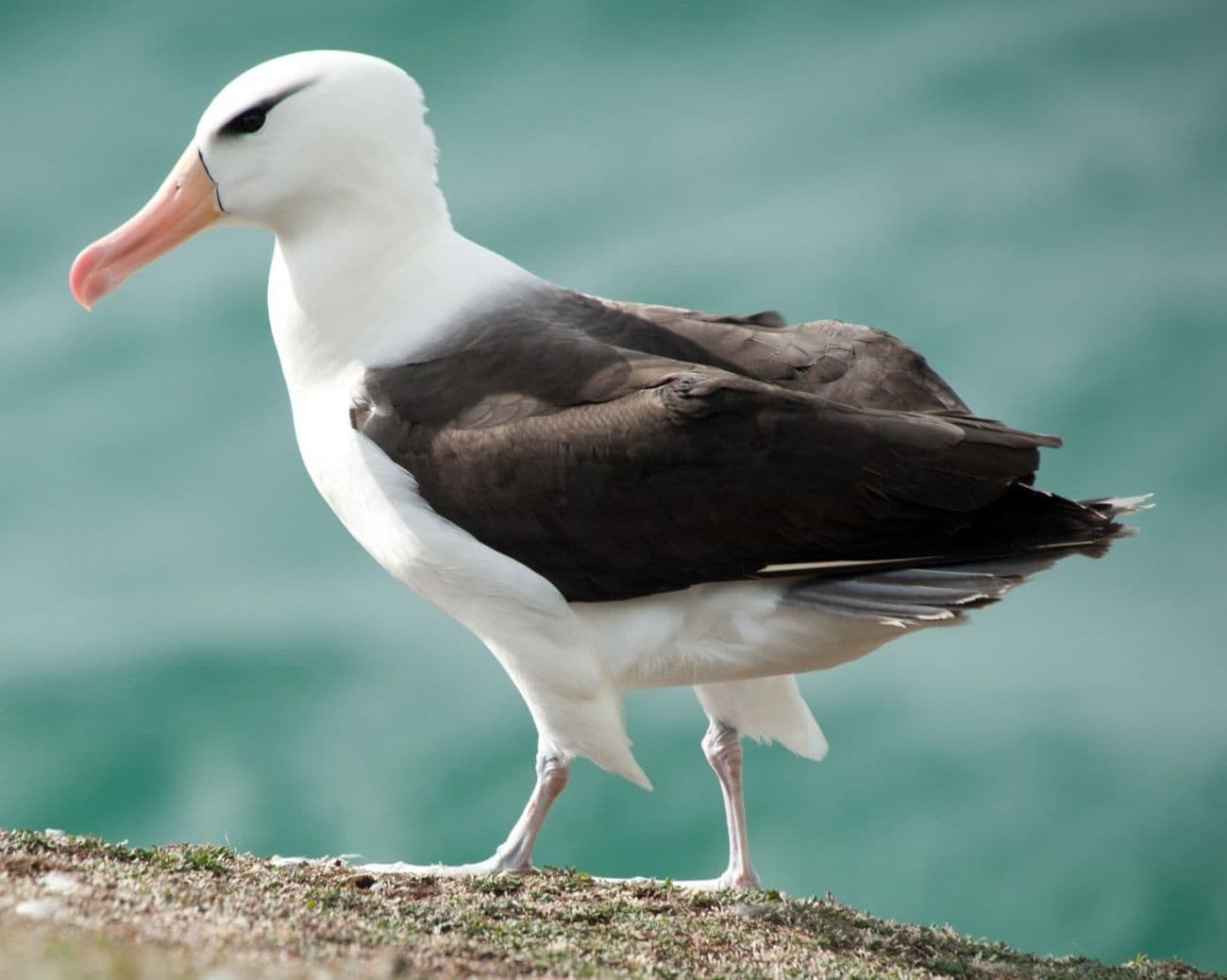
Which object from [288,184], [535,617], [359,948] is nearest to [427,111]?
[288,184]

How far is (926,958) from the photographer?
613 centimetres

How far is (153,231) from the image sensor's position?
22.5ft

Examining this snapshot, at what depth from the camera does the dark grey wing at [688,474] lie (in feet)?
19.2

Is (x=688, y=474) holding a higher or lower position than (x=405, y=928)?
higher

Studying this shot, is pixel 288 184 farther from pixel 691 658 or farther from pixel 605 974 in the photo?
pixel 605 974

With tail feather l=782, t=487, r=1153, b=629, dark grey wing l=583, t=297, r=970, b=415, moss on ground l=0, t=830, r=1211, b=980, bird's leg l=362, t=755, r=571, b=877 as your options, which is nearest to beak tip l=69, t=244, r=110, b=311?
dark grey wing l=583, t=297, r=970, b=415

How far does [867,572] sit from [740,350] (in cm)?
111

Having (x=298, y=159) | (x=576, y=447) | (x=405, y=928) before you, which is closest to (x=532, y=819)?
(x=405, y=928)

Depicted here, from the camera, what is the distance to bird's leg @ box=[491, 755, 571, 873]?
6.68 metres

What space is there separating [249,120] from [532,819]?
3.08 meters

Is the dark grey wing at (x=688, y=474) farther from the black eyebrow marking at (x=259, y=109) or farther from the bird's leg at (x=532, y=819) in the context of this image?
the black eyebrow marking at (x=259, y=109)

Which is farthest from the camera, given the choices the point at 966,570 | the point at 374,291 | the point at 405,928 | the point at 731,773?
the point at 731,773

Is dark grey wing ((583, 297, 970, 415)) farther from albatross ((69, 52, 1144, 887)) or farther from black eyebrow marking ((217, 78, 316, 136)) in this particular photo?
black eyebrow marking ((217, 78, 316, 136))

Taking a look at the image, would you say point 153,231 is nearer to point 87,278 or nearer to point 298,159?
point 87,278
